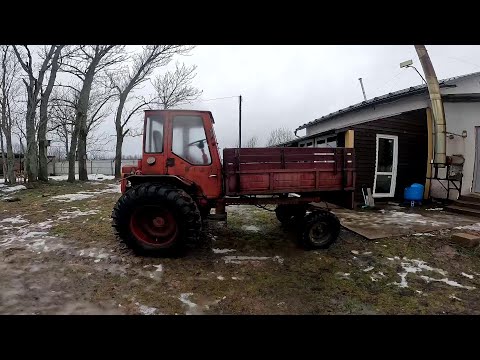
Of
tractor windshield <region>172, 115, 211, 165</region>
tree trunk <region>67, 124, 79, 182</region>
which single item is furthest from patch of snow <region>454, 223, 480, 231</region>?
tree trunk <region>67, 124, 79, 182</region>

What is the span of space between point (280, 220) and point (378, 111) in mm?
7650

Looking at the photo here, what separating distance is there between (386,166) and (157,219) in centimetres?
832

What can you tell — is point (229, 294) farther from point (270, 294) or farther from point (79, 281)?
point (79, 281)

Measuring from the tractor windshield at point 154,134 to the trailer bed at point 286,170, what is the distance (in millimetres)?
1157

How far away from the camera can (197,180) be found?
180 inches

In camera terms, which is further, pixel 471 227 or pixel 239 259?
pixel 471 227

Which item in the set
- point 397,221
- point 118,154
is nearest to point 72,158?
point 118,154

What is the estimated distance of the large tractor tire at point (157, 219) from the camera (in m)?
4.14

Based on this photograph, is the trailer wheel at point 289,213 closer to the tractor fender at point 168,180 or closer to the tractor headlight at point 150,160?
the tractor fender at point 168,180

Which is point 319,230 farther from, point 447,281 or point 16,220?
point 16,220

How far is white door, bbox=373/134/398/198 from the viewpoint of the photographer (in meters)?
9.11

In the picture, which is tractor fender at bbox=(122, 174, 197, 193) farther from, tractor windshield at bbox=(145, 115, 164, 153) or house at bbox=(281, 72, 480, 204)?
house at bbox=(281, 72, 480, 204)

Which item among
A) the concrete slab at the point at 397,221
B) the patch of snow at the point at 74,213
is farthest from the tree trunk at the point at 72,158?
the concrete slab at the point at 397,221
